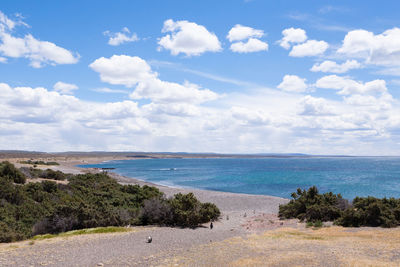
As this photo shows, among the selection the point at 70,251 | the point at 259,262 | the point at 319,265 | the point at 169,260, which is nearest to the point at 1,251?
the point at 70,251

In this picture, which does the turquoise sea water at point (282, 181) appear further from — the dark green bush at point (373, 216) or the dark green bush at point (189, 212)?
the dark green bush at point (189, 212)

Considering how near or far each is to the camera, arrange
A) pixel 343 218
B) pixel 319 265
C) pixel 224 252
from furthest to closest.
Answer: pixel 343 218 → pixel 224 252 → pixel 319 265

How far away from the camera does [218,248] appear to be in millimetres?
15891

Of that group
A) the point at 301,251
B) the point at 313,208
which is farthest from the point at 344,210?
the point at 301,251

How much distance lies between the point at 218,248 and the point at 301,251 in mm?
4004

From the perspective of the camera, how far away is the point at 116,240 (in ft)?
57.9

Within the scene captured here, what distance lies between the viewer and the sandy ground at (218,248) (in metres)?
13.6

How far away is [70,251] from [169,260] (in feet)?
17.3

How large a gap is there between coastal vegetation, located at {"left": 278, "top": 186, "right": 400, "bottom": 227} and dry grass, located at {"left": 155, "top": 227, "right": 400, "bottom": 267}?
84.9 inches

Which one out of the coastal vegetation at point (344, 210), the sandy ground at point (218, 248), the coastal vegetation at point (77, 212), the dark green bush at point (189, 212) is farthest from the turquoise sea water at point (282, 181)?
the sandy ground at point (218, 248)

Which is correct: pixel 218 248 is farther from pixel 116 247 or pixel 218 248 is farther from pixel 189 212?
pixel 189 212

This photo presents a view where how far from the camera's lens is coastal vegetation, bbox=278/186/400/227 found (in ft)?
71.6

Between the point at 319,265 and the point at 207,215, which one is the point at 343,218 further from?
the point at 319,265

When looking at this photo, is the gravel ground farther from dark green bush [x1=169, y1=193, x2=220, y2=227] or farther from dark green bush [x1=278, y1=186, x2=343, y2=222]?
dark green bush [x1=278, y1=186, x2=343, y2=222]
